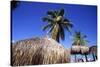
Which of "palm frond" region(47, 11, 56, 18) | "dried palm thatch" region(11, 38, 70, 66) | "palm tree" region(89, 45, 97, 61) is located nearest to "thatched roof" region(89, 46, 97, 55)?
"palm tree" region(89, 45, 97, 61)

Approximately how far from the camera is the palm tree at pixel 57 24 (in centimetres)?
188

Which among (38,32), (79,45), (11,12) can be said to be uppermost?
(11,12)

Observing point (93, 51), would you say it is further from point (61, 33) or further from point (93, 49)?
point (61, 33)

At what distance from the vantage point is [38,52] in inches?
72.2

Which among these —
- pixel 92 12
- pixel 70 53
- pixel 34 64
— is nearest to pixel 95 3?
pixel 92 12

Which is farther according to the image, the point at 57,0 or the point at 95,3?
the point at 95,3

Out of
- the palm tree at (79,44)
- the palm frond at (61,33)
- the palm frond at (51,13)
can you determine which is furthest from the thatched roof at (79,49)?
the palm frond at (51,13)

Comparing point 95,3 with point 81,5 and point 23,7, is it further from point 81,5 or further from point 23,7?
point 23,7

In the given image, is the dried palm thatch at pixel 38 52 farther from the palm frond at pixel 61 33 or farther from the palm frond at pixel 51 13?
the palm frond at pixel 51 13

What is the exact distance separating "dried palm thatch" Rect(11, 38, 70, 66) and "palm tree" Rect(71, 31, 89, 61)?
87mm

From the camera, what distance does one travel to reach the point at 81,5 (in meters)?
1.99
